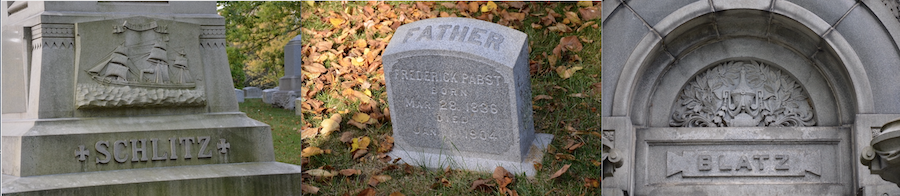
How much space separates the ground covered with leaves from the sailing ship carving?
1009 mm

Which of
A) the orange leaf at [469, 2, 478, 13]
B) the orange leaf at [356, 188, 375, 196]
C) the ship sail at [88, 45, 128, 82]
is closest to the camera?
the orange leaf at [356, 188, 375, 196]

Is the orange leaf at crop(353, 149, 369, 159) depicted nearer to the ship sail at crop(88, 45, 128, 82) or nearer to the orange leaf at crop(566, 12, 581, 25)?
the orange leaf at crop(566, 12, 581, 25)

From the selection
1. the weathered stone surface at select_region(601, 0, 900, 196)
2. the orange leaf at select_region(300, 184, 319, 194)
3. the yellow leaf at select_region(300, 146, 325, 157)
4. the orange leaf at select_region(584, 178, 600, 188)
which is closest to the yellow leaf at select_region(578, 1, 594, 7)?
the weathered stone surface at select_region(601, 0, 900, 196)

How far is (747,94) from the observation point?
195 inches

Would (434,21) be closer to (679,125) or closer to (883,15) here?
(679,125)

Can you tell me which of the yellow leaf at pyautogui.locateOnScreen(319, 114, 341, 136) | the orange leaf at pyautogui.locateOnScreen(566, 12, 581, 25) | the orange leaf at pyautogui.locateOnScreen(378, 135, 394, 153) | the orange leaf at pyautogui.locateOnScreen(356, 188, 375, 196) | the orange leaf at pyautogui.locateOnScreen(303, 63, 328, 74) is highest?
the orange leaf at pyautogui.locateOnScreen(566, 12, 581, 25)

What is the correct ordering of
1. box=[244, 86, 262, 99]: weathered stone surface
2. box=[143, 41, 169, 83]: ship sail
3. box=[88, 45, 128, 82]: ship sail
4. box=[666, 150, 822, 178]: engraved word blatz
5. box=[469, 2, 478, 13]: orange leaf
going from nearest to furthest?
box=[469, 2, 478, 13]: orange leaf → box=[88, 45, 128, 82]: ship sail → box=[143, 41, 169, 83]: ship sail → box=[244, 86, 262, 99]: weathered stone surface → box=[666, 150, 822, 178]: engraved word blatz

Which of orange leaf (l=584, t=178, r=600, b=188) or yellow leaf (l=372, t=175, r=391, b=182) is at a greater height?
yellow leaf (l=372, t=175, r=391, b=182)

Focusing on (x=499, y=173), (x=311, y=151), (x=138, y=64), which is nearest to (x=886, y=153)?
(x=499, y=173)

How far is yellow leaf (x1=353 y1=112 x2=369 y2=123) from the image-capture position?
3.70 meters

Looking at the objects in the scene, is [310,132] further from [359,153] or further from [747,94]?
[747,94]

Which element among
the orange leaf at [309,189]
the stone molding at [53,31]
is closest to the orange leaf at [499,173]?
the orange leaf at [309,189]

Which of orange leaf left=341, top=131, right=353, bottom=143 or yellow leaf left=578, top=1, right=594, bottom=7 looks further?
yellow leaf left=578, top=1, right=594, bottom=7

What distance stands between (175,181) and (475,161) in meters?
1.88
